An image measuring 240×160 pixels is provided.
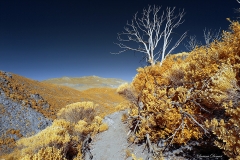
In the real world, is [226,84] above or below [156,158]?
above

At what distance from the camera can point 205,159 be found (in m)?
4.60

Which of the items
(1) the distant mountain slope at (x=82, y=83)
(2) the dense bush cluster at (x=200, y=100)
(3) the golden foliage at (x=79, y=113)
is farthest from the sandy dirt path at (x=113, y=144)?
(1) the distant mountain slope at (x=82, y=83)

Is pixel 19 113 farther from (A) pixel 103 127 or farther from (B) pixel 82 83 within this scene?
(B) pixel 82 83

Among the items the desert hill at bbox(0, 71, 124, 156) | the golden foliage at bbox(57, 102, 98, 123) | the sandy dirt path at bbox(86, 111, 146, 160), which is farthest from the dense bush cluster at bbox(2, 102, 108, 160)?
the desert hill at bbox(0, 71, 124, 156)

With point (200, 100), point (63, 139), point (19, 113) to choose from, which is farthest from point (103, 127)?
point (19, 113)

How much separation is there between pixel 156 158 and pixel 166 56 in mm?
8605

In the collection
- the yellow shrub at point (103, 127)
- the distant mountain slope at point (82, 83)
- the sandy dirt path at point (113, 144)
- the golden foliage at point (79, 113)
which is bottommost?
the sandy dirt path at point (113, 144)

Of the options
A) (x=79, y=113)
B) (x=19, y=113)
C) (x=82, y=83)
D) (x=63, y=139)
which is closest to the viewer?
(x=63, y=139)

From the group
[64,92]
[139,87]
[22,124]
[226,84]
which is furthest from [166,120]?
[64,92]

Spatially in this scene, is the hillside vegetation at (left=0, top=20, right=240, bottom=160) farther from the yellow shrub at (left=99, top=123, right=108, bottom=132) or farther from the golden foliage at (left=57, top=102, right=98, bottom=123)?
the golden foliage at (left=57, top=102, right=98, bottom=123)

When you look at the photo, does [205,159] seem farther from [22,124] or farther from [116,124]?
[22,124]

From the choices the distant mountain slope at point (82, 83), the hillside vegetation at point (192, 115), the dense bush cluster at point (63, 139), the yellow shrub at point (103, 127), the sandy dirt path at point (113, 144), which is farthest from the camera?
the distant mountain slope at point (82, 83)

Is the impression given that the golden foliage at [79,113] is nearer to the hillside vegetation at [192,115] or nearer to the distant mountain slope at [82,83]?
the hillside vegetation at [192,115]

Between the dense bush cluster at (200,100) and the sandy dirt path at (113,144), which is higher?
the dense bush cluster at (200,100)
